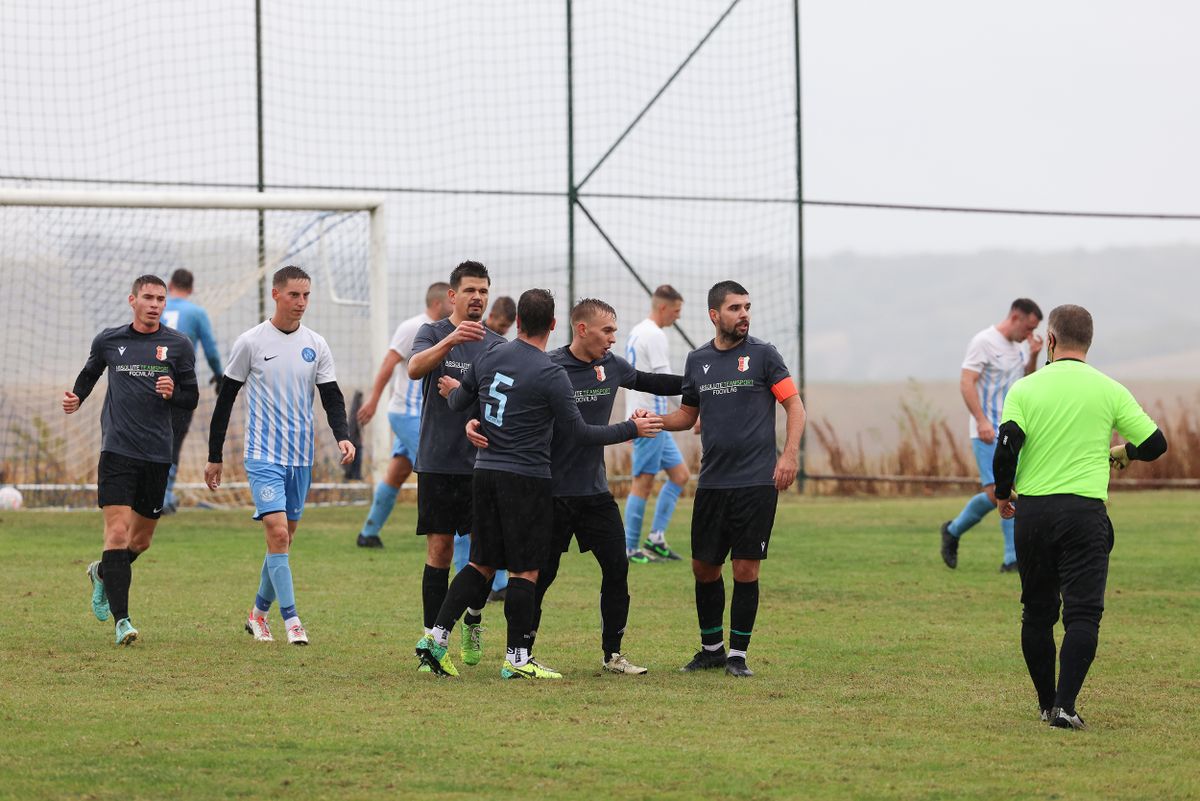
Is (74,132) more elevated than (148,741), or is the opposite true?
(74,132)

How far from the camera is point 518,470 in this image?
7824 millimetres

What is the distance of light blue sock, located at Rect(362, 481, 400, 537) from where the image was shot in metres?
13.8

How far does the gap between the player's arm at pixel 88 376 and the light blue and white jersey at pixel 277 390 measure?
0.86 meters

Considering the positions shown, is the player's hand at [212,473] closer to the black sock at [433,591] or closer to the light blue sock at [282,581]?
the light blue sock at [282,581]

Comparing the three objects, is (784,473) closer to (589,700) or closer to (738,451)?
(738,451)

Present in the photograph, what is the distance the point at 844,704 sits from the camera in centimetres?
728

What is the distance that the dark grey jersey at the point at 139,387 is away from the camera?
9.06 m

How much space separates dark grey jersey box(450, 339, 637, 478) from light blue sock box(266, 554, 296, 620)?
1.63 meters

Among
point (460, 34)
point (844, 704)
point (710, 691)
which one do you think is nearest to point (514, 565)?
point (710, 691)

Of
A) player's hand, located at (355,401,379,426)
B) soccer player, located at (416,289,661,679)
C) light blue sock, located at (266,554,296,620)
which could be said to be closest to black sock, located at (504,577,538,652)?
soccer player, located at (416,289,661,679)

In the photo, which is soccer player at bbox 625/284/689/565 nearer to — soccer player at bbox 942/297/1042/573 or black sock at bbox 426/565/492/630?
soccer player at bbox 942/297/1042/573

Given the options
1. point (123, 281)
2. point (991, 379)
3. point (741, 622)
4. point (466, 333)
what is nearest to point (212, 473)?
point (466, 333)

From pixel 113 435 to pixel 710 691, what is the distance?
12.3ft

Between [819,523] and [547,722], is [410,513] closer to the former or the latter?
[819,523]
